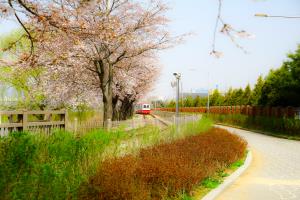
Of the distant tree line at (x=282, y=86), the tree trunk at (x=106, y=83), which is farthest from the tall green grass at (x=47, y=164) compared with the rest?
the distant tree line at (x=282, y=86)

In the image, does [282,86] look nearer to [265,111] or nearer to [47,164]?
[265,111]

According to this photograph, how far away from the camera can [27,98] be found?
39.5 m

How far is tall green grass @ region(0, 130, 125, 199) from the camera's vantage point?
6.62 meters

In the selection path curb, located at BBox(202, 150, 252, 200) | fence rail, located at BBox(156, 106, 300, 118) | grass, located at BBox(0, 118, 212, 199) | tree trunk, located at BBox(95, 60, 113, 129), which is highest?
tree trunk, located at BBox(95, 60, 113, 129)

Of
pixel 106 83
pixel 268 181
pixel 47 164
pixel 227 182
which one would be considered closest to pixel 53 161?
pixel 47 164

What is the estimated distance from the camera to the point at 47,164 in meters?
6.79

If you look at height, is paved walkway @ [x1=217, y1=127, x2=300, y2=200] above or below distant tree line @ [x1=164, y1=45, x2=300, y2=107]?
below

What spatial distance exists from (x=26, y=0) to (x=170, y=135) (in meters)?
10.4

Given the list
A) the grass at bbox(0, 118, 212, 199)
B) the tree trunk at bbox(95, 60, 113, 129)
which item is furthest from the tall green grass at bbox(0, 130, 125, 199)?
the tree trunk at bbox(95, 60, 113, 129)

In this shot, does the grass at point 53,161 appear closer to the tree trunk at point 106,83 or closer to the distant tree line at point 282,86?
the tree trunk at point 106,83

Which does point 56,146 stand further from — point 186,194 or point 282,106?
point 282,106

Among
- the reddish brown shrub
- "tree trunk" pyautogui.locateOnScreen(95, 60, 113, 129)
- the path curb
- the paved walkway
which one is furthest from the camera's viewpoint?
"tree trunk" pyautogui.locateOnScreen(95, 60, 113, 129)

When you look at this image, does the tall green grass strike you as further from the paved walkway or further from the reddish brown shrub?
the paved walkway

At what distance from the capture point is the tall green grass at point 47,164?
6.62 meters
